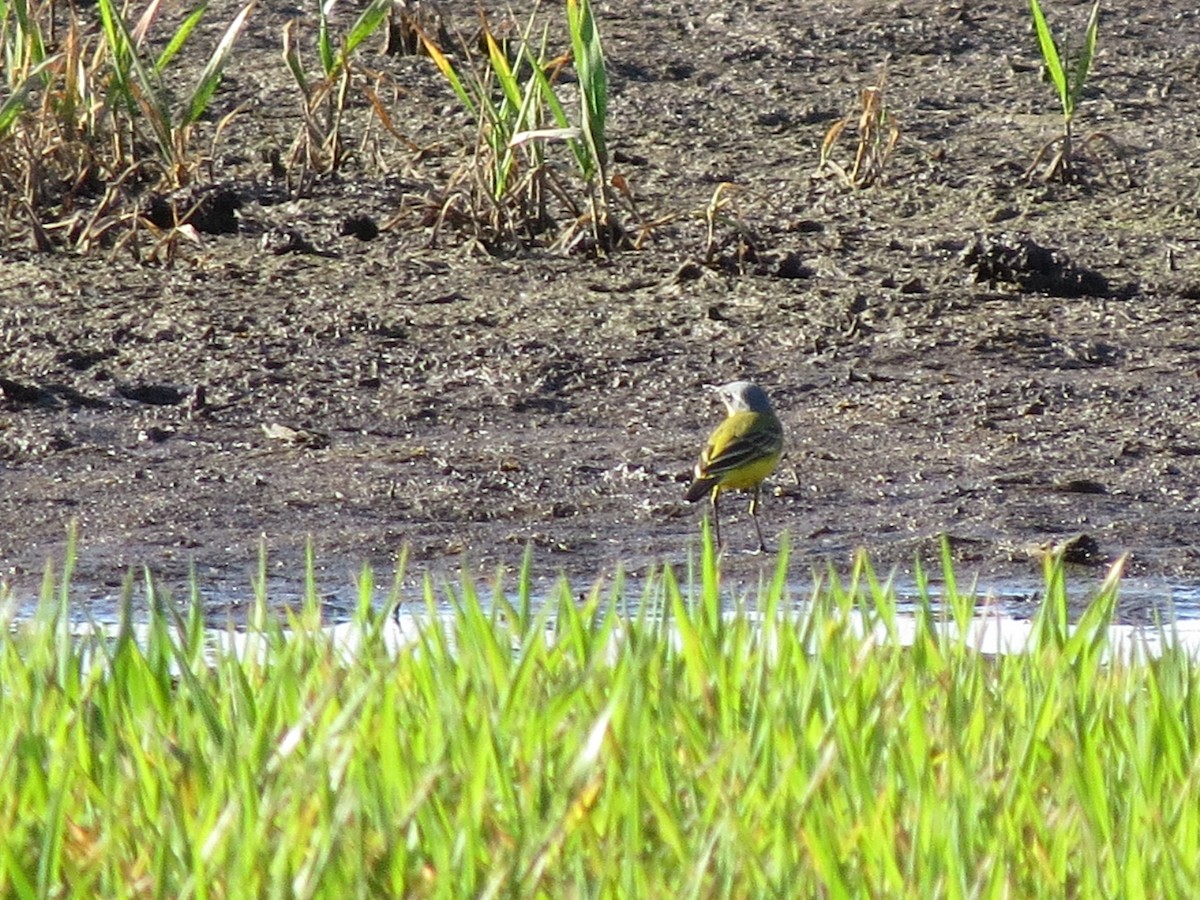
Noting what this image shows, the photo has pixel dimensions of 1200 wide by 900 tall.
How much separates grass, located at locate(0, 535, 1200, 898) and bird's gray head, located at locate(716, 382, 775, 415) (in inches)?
81.7

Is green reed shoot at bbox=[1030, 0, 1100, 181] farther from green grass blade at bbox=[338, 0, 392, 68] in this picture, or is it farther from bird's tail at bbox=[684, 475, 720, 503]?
bird's tail at bbox=[684, 475, 720, 503]

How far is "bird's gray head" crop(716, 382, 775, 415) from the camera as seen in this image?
596cm

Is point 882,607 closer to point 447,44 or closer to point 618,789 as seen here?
point 618,789

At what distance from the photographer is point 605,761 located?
307 centimetres

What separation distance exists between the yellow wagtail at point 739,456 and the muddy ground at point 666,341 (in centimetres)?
20

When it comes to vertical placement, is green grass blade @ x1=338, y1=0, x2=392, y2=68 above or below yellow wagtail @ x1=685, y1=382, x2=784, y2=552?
above

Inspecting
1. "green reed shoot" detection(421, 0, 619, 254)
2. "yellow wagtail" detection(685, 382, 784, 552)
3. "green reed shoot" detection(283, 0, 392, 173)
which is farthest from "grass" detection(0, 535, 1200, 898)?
"green reed shoot" detection(283, 0, 392, 173)

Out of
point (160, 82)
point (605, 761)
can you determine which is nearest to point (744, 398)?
point (160, 82)

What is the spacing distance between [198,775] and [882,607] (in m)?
1.19

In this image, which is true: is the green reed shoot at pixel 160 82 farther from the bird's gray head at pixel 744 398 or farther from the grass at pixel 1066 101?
the grass at pixel 1066 101

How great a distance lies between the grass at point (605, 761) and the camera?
9.00ft

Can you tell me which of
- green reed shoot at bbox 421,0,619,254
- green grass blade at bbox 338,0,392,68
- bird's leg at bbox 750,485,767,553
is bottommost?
bird's leg at bbox 750,485,767,553

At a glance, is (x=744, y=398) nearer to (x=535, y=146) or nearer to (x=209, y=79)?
(x=535, y=146)

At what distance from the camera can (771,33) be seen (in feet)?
31.9
